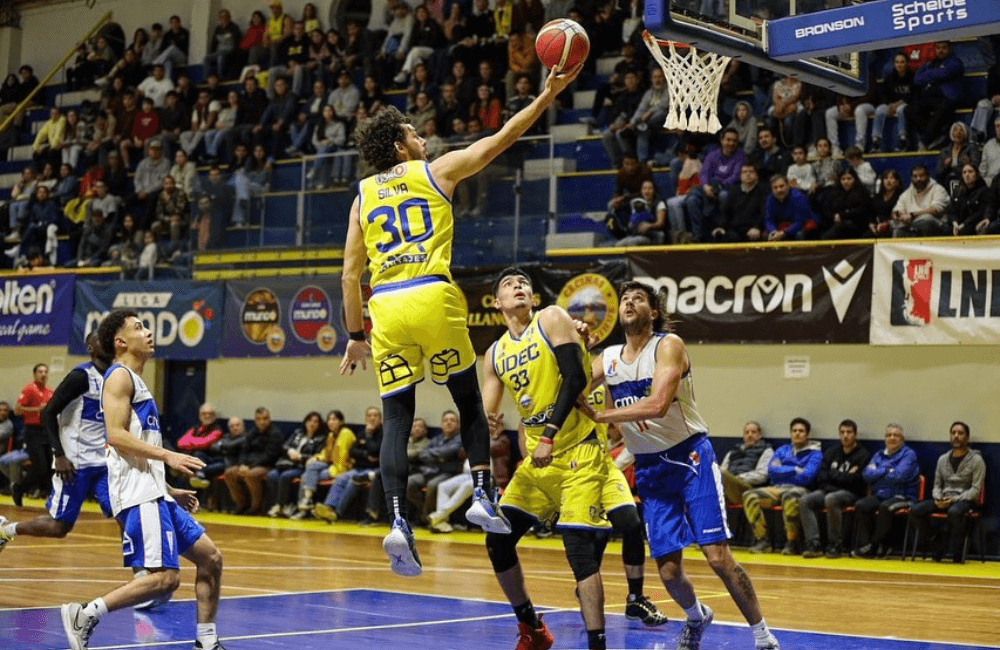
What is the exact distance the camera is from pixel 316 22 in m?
23.4

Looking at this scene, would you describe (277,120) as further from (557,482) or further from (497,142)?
(497,142)

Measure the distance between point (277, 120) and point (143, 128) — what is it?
3.48m

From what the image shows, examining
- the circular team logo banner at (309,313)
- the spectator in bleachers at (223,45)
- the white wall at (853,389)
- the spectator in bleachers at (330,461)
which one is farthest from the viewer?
the spectator in bleachers at (223,45)

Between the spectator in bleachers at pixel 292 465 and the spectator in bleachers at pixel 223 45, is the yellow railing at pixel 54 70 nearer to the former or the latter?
the spectator in bleachers at pixel 223 45

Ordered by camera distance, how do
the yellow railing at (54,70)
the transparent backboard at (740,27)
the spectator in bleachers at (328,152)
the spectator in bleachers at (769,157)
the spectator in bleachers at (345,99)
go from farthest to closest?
the yellow railing at (54,70)
the spectator in bleachers at (345,99)
the spectator in bleachers at (328,152)
the spectator in bleachers at (769,157)
the transparent backboard at (740,27)

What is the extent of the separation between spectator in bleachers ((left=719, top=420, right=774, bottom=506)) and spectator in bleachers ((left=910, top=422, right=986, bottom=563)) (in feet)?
5.72

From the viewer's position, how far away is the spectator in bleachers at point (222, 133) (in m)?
22.0

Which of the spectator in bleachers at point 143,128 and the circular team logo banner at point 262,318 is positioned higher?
the spectator in bleachers at point 143,128

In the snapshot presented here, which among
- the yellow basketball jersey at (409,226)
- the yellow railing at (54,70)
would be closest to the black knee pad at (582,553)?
the yellow basketball jersey at (409,226)

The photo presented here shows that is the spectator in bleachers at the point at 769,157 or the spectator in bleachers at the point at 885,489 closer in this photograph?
the spectator in bleachers at the point at 885,489

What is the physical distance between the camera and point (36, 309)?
21766 mm

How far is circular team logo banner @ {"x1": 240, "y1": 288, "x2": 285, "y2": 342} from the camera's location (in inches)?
747

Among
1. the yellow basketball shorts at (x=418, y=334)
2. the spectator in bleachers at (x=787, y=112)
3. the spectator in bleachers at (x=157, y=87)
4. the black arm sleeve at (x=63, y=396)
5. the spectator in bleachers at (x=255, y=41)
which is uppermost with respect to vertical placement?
the spectator in bleachers at (x=255, y=41)

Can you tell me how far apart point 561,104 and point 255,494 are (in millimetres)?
A: 7095
